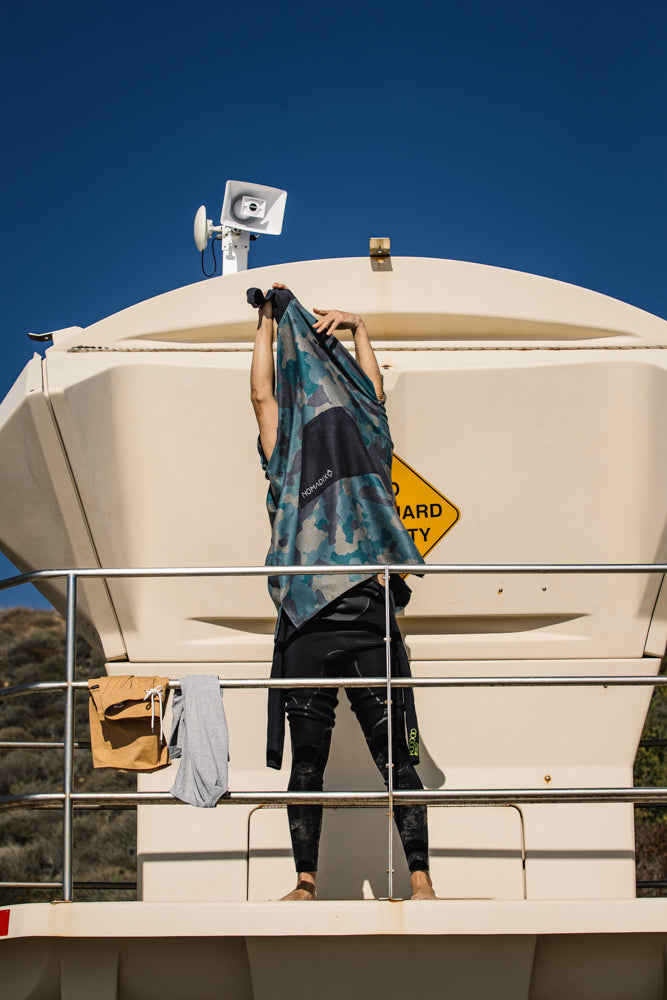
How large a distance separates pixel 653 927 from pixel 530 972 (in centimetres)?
40

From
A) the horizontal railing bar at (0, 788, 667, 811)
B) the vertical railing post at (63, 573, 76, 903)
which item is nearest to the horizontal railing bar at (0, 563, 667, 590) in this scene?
the vertical railing post at (63, 573, 76, 903)

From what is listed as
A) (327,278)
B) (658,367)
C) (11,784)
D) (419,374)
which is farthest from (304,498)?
(11,784)

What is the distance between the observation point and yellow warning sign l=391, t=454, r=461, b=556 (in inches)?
179

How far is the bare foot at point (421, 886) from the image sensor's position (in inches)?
133

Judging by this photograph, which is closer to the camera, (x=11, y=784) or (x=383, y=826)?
(x=383, y=826)

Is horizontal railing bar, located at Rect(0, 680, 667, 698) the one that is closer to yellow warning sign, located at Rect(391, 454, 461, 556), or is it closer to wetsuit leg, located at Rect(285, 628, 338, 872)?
wetsuit leg, located at Rect(285, 628, 338, 872)

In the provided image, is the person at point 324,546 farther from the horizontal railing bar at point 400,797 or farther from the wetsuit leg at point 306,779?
the horizontal railing bar at point 400,797

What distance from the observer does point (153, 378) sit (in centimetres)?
458

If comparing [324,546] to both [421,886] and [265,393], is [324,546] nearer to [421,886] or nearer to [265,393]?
[265,393]

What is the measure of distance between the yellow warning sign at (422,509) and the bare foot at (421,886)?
147 cm

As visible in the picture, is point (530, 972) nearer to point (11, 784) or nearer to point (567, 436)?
point (567, 436)

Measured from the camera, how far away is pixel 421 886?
11.2 ft

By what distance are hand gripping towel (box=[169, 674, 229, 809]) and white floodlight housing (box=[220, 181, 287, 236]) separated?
304 centimetres

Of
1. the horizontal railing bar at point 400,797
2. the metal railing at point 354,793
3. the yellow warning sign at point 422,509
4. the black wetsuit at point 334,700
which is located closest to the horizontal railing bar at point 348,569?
the metal railing at point 354,793
